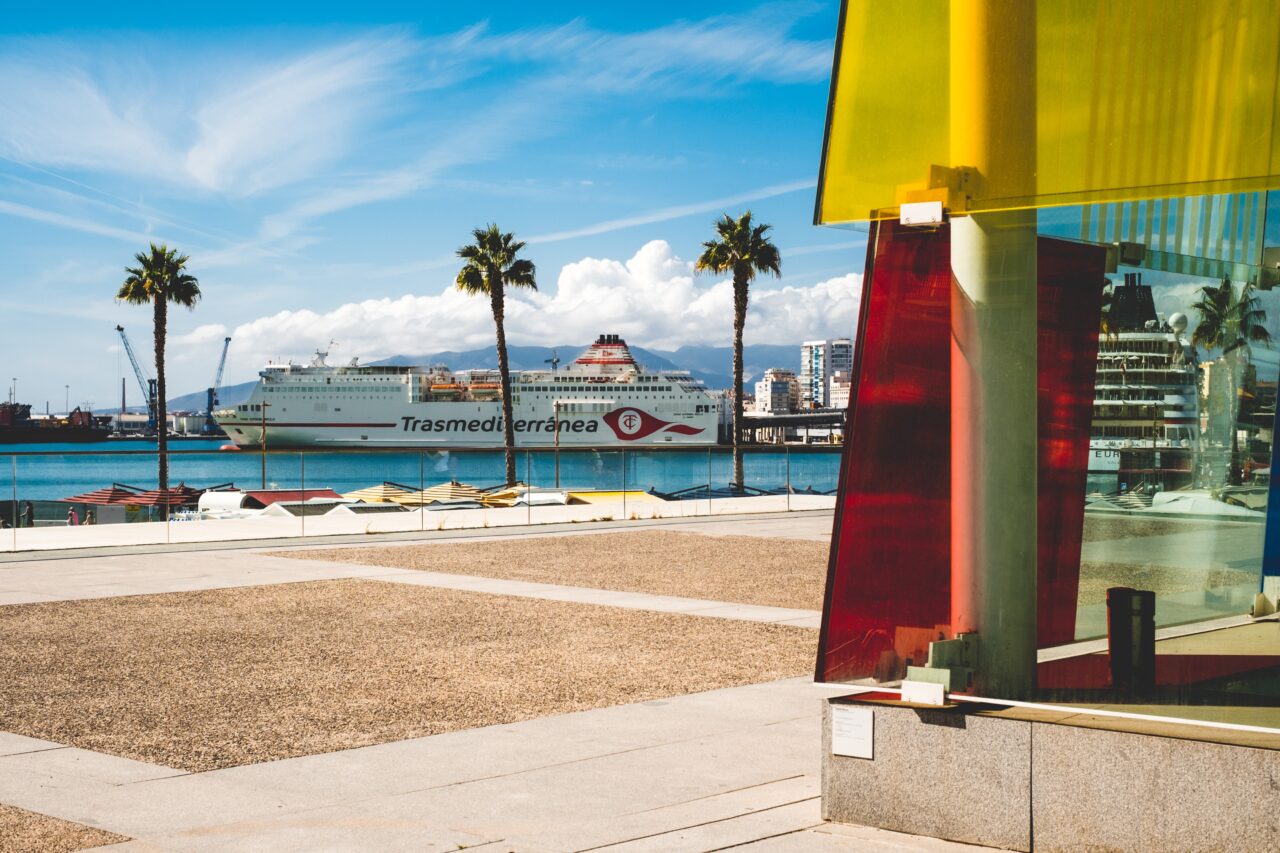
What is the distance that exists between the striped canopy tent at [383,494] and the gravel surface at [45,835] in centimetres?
2002

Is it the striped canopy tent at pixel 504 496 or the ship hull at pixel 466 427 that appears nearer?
the striped canopy tent at pixel 504 496

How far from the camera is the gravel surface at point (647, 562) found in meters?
13.5

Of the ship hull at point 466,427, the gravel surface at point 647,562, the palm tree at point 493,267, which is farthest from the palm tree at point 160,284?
the ship hull at point 466,427

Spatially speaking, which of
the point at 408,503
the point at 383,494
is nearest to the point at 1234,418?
the point at 408,503

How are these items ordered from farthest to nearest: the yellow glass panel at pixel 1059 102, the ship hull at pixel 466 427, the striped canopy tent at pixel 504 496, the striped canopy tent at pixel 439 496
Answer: the ship hull at pixel 466 427
the striped canopy tent at pixel 504 496
the striped canopy tent at pixel 439 496
the yellow glass panel at pixel 1059 102

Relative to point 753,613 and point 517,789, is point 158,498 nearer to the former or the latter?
point 753,613

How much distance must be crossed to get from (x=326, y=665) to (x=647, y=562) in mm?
7682

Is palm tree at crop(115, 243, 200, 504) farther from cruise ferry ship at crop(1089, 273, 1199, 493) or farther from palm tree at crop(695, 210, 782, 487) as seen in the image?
cruise ferry ship at crop(1089, 273, 1199, 493)

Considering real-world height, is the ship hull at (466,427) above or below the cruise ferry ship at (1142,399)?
below

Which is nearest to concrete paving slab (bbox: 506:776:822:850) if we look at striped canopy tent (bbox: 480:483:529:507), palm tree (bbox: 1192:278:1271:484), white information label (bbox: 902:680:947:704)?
white information label (bbox: 902:680:947:704)

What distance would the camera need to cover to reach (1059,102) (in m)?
4.70

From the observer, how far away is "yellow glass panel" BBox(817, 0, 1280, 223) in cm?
448

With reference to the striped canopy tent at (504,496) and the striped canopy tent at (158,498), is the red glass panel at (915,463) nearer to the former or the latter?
the striped canopy tent at (504,496)

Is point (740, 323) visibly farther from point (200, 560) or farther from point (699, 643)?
point (699, 643)
